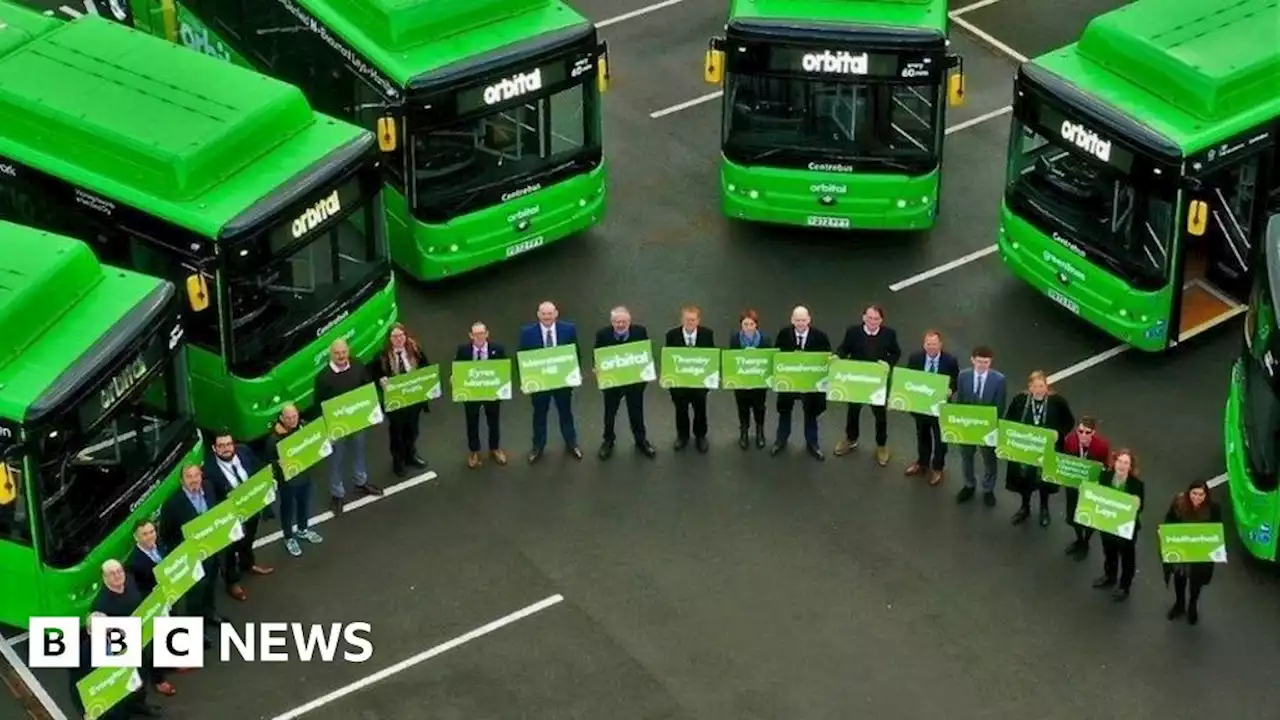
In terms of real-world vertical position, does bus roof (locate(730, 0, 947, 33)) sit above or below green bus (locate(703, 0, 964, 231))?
above

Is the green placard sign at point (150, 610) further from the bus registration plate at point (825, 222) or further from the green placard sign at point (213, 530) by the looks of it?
the bus registration plate at point (825, 222)

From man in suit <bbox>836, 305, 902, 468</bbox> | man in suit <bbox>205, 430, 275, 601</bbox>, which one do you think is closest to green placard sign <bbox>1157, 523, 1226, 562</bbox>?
man in suit <bbox>836, 305, 902, 468</bbox>

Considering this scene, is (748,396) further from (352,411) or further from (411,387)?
(352,411)

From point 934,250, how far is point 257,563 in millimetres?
9917

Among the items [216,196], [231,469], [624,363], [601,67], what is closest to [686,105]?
[601,67]

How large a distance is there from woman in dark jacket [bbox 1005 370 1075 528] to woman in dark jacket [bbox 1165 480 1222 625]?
1.34 m

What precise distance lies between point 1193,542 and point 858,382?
4.01 metres

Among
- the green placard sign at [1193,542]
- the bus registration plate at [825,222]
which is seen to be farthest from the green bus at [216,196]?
the green placard sign at [1193,542]

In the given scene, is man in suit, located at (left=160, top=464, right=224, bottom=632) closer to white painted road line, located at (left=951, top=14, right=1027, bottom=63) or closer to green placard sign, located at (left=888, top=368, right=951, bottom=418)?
green placard sign, located at (left=888, top=368, right=951, bottom=418)

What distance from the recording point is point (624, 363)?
25.4 metres

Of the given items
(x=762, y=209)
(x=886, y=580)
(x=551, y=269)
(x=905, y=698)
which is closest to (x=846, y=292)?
(x=762, y=209)

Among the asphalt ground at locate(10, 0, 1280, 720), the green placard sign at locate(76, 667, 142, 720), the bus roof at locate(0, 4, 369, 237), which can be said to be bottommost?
the asphalt ground at locate(10, 0, 1280, 720)

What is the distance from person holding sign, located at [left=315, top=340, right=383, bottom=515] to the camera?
24672 mm

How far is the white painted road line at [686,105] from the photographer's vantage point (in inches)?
1302
